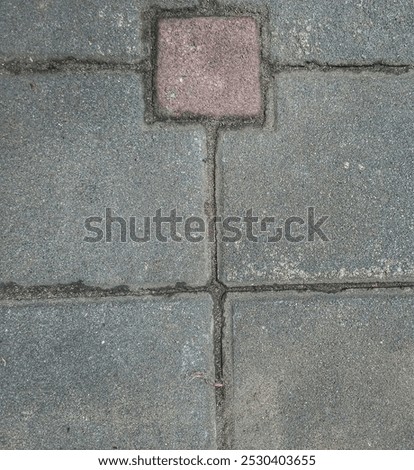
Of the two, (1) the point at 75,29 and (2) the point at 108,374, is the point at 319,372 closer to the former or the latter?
(2) the point at 108,374

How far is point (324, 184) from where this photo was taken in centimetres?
144

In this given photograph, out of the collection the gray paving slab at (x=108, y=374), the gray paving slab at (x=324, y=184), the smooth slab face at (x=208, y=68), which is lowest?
the gray paving slab at (x=108, y=374)

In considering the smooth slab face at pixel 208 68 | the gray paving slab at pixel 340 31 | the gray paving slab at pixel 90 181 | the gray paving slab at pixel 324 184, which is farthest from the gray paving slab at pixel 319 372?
the gray paving slab at pixel 340 31

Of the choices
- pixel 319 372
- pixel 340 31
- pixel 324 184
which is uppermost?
pixel 340 31

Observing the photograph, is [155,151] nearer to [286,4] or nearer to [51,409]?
[286,4]

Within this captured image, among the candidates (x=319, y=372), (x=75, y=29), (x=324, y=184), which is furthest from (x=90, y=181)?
(x=319, y=372)

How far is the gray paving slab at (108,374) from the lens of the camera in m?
1.39

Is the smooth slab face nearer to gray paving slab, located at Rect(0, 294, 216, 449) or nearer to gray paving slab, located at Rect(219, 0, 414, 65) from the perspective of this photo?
gray paving slab, located at Rect(219, 0, 414, 65)

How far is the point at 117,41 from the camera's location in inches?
56.2

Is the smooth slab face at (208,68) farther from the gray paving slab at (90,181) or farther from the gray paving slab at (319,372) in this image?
the gray paving slab at (319,372)

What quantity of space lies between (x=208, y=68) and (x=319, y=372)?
0.85 m

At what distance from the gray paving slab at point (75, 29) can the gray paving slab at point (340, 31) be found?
26 cm

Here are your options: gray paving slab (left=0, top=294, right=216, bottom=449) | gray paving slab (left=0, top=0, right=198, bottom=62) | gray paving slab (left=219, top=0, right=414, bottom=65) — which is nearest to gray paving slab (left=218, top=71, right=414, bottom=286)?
gray paving slab (left=219, top=0, right=414, bottom=65)

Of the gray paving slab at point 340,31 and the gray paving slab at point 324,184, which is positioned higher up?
the gray paving slab at point 340,31
